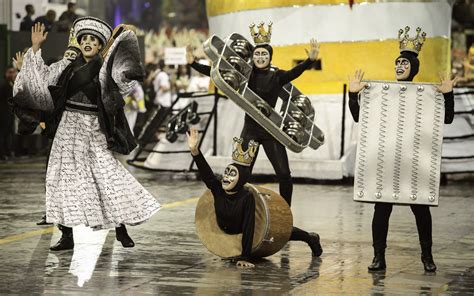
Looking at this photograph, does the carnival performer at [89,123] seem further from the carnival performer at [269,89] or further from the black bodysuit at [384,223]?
the black bodysuit at [384,223]

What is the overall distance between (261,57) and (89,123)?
250 cm

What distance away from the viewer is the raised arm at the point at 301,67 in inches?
544

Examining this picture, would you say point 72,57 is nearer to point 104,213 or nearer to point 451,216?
point 104,213

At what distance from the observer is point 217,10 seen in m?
23.2

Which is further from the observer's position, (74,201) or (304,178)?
(304,178)

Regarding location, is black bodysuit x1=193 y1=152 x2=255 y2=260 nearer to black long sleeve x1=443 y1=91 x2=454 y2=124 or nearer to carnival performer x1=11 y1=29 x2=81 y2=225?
black long sleeve x1=443 y1=91 x2=454 y2=124

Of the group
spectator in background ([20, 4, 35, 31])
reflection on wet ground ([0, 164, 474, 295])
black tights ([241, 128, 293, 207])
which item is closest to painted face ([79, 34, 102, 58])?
reflection on wet ground ([0, 164, 474, 295])

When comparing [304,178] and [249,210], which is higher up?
[249,210]

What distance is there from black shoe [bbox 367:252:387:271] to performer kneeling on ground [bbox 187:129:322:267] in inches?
40.3

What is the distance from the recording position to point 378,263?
37.9 ft

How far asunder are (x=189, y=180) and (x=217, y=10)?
3189 millimetres

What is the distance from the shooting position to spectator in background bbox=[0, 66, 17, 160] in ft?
88.5

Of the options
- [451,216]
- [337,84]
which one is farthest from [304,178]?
[451,216]

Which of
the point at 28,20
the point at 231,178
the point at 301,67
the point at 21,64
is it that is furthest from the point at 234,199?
the point at 28,20
